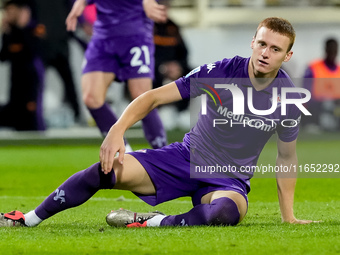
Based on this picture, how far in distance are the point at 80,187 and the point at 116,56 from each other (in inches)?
124

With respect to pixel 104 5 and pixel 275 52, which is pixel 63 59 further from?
pixel 275 52

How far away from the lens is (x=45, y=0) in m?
13.8

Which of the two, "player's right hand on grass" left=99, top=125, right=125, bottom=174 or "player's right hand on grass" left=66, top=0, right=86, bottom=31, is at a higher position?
"player's right hand on grass" left=66, top=0, right=86, bottom=31

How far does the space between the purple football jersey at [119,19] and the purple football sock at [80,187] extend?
10.4 feet

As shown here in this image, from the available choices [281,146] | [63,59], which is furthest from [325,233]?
[63,59]

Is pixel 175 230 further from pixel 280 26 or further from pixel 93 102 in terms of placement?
pixel 93 102

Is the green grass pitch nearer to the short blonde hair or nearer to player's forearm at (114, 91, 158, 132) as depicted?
player's forearm at (114, 91, 158, 132)

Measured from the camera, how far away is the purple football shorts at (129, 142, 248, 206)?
4.47m

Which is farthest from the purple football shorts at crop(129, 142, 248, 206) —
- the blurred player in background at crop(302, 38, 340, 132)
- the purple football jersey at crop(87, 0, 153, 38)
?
the blurred player in background at crop(302, 38, 340, 132)

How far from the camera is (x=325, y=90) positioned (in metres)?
14.6

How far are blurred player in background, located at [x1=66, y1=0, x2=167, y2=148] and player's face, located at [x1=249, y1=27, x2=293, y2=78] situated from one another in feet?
9.30

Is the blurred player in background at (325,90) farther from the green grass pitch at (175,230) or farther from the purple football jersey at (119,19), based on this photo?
the purple football jersey at (119,19)

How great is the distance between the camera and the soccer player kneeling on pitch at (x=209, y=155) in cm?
427

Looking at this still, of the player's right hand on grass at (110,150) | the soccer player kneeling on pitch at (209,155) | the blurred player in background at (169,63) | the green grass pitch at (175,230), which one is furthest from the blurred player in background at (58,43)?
the player's right hand on grass at (110,150)
